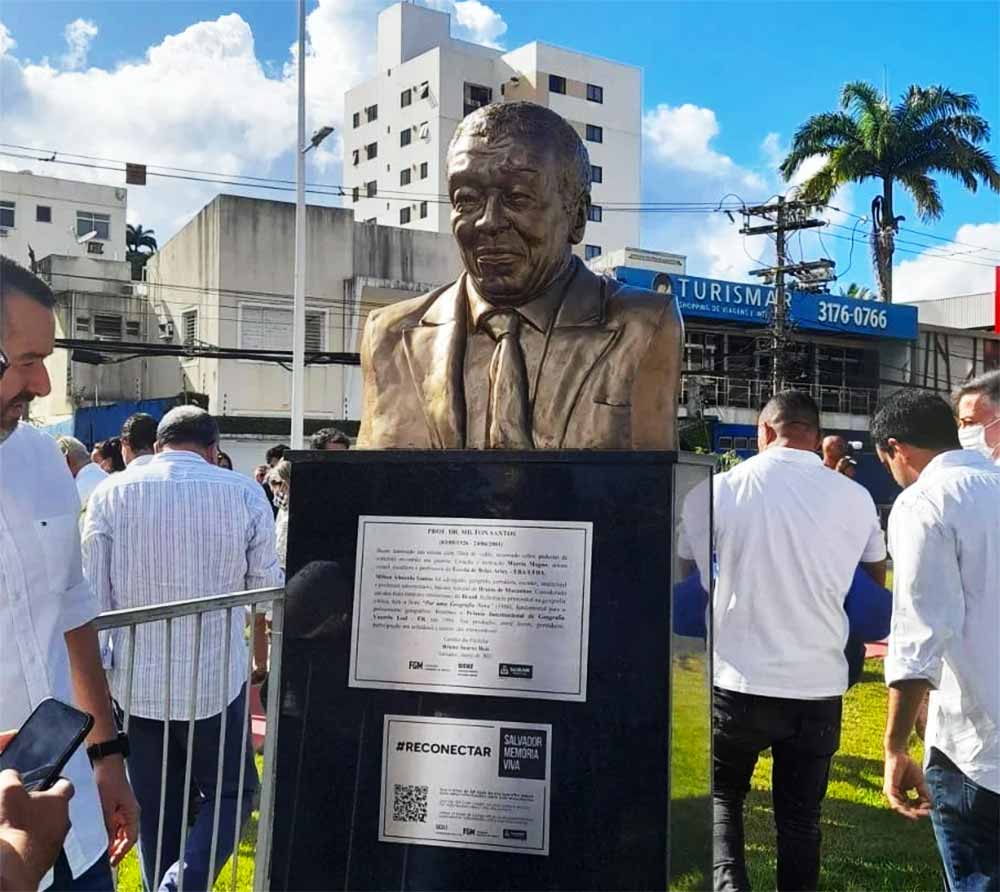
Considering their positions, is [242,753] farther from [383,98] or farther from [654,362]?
[383,98]

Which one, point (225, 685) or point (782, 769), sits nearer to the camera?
point (225, 685)

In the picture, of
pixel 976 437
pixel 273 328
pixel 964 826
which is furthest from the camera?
pixel 273 328

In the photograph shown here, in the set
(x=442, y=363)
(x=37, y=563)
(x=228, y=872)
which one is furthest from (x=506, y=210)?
(x=228, y=872)

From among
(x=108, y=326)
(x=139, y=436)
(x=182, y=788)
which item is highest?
(x=108, y=326)

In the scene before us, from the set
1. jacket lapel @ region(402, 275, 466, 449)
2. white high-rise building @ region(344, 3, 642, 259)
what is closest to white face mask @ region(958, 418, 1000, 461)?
jacket lapel @ region(402, 275, 466, 449)

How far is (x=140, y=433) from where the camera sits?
487cm

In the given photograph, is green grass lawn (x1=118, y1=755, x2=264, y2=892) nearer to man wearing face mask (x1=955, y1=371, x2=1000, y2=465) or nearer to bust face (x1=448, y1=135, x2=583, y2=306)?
bust face (x1=448, y1=135, x2=583, y2=306)

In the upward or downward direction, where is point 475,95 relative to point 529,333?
upward

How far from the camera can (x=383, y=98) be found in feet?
143

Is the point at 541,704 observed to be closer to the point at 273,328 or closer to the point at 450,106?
the point at 273,328

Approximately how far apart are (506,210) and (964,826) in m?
2.05

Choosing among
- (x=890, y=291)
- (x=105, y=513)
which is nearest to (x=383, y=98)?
(x=890, y=291)

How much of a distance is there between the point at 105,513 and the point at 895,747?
104 inches

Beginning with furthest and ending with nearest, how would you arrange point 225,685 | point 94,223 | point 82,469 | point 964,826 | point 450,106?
point 450,106
point 94,223
point 82,469
point 225,685
point 964,826
